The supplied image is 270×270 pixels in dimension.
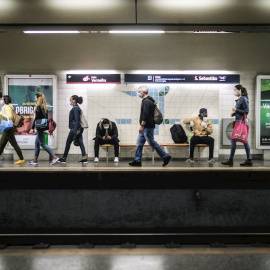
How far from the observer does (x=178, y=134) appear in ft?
34.3

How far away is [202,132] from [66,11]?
4.75m

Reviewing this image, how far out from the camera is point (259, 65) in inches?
425

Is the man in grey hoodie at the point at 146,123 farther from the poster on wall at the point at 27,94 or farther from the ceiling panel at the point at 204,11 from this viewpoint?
the poster on wall at the point at 27,94

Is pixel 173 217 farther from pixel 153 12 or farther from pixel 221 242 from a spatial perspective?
pixel 153 12

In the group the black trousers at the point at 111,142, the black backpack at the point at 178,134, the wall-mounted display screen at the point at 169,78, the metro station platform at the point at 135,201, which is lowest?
the metro station platform at the point at 135,201

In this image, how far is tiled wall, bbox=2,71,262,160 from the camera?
10719mm

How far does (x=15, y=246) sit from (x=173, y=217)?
240 cm

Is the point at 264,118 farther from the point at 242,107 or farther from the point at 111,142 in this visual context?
the point at 111,142

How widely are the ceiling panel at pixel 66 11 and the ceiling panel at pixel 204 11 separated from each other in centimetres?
38

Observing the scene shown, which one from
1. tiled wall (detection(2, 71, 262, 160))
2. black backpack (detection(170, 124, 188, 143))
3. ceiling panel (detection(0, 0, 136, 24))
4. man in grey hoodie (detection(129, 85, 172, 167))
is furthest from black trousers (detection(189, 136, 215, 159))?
ceiling panel (detection(0, 0, 136, 24))

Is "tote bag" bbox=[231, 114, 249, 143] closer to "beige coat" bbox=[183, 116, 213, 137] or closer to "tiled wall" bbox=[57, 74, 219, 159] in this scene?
"beige coat" bbox=[183, 116, 213, 137]

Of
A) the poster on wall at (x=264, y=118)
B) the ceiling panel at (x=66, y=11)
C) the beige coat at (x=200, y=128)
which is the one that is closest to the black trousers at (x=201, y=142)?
the beige coat at (x=200, y=128)

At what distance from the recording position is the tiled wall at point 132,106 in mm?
10719

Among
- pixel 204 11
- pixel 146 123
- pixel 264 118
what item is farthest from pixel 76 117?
pixel 264 118
